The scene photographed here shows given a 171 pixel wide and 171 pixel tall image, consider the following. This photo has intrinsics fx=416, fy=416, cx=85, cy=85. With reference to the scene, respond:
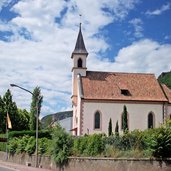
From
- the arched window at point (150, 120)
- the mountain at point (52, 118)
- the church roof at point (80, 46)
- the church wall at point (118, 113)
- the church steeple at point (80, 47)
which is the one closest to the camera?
the church wall at point (118, 113)

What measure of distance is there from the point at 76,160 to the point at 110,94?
3328cm

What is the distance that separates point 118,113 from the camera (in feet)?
207

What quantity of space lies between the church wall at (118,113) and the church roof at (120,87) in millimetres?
1065

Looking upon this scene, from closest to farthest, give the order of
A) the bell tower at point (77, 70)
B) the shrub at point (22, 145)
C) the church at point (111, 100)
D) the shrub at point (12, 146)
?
the shrub at point (22, 145)
the shrub at point (12, 146)
the church at point (111, 100)
the bell tower at point (77, 70)

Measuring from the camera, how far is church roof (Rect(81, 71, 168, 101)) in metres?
63.6

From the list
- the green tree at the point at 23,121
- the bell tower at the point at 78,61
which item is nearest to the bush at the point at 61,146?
the bell tower at the point at 78,61

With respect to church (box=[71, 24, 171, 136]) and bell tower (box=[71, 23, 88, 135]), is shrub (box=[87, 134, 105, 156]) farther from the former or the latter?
bell tower (box=[71, 23, 88, 135])

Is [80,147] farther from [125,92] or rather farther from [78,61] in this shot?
[78,61]

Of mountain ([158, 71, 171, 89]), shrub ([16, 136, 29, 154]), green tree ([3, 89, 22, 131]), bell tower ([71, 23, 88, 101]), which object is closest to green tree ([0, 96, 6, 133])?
green tree ([3, 89, 22, 131])

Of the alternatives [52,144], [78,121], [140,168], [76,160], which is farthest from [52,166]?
[78,121]

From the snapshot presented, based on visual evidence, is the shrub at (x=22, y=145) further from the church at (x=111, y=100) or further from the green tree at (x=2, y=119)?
the green tree at (x=2, y=119)

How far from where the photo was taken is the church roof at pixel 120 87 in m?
63.6

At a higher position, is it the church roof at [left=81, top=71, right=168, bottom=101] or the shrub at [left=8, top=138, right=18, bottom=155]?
the church roof at [left=81, top=71, right=168, bottom=101]

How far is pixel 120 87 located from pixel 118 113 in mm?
4421
